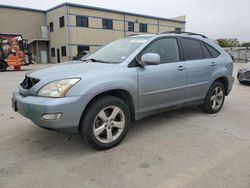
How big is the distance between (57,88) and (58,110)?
0.29 metres

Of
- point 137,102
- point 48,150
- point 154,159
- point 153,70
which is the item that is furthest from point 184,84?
point 48,150

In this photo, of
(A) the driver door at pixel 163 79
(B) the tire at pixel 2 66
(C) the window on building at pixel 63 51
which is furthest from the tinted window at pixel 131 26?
(A) the driver door at pixel 163 79

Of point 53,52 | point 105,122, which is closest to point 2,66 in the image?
point 53,52

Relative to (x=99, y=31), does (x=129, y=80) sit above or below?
below

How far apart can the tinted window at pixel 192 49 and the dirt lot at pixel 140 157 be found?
1236 millimetres

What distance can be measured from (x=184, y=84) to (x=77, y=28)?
2726 cm

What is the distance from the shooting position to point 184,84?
432 cm

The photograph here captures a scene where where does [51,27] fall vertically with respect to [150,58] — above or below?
above

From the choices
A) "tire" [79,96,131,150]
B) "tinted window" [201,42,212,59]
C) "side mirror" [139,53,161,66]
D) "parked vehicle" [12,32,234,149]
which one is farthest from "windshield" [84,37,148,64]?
"tinted window" [201,42,212,59]

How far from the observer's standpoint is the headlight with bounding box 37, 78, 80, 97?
2990mm

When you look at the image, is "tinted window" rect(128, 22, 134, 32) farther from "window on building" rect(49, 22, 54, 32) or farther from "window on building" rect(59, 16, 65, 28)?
"window on building" rect(49, 22, 54, 32)

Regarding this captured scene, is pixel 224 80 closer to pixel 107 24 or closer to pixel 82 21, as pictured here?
pixel 82 21

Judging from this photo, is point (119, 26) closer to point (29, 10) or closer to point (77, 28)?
point (77, 28)

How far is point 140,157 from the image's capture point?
124 inches
